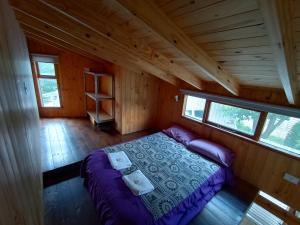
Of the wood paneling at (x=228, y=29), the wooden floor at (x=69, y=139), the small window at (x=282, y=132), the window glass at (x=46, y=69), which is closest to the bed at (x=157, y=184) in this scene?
the wooden floor at (x=69, y=139)

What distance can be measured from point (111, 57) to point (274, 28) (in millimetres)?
2559

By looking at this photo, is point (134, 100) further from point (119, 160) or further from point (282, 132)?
point (282, 132)

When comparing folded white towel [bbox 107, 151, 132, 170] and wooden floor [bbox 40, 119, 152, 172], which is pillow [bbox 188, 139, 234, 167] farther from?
wooden floor [bbox 40, 119, 152, 172]

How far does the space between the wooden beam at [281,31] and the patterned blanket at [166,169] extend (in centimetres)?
157

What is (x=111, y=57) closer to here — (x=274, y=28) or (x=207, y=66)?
(x=207, y=66)

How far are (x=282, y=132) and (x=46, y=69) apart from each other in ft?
18.0

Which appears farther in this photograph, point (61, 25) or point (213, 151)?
point (213, 151)

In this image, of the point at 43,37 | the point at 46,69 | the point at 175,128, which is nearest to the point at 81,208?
the point at 175,128

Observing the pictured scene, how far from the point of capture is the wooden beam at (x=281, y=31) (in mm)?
815

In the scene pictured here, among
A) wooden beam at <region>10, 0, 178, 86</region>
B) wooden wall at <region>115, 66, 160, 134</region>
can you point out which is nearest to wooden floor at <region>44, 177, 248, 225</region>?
wooden wall at <region>115, 66, 160, 134</region>

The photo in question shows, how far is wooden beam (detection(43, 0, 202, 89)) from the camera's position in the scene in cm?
149

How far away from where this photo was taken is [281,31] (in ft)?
3.11

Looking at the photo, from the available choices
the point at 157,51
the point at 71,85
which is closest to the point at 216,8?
the point at 157,51

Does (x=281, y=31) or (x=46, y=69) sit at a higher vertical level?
(x=281, y=31)
